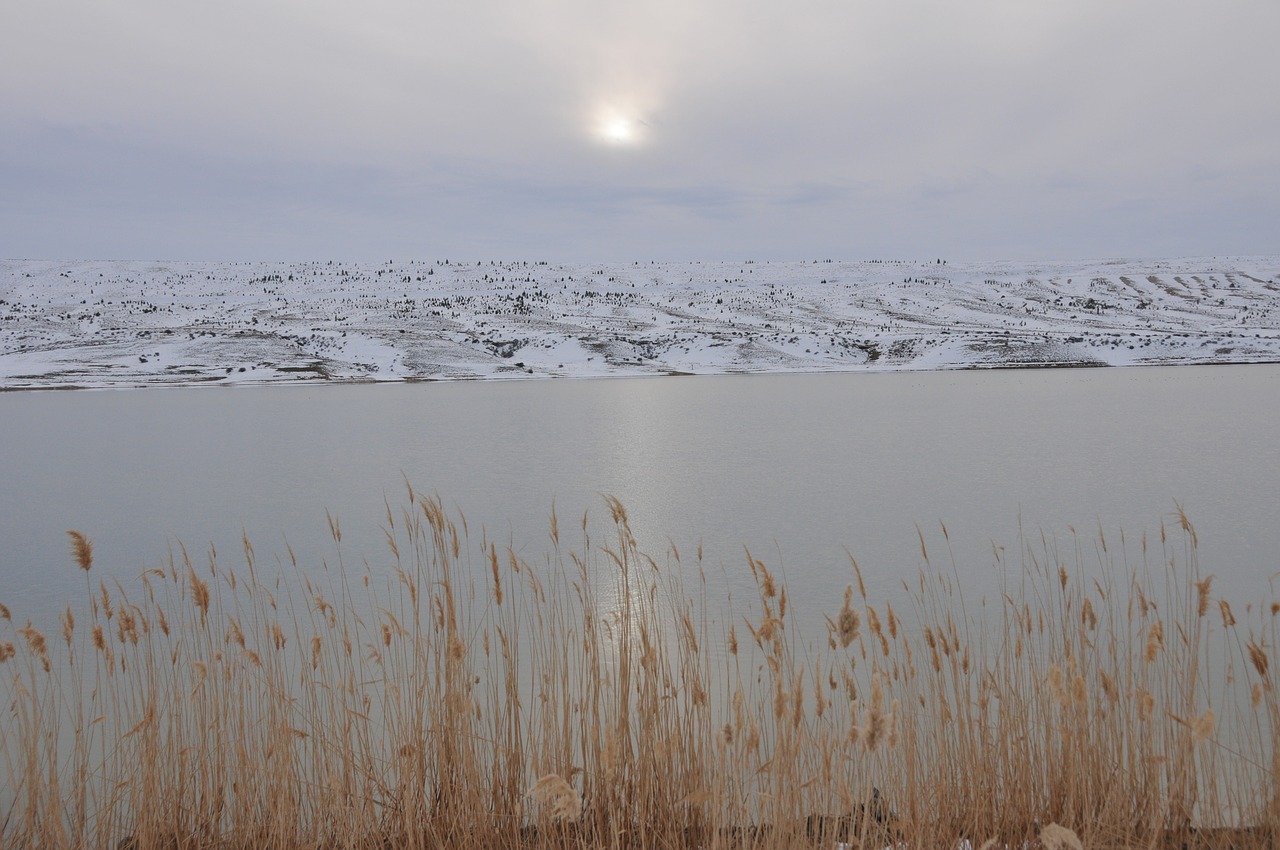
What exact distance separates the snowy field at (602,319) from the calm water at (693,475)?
11867 mm

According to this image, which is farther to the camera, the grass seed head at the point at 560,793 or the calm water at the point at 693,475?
the calm water at the point at 693,475

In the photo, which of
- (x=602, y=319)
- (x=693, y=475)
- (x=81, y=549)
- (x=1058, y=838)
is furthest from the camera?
(x=602, y=319)

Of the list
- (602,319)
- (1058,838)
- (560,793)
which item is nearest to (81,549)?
(560,793)

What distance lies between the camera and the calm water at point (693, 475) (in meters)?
7.70

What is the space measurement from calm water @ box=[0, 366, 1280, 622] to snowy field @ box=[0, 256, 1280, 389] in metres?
11.9

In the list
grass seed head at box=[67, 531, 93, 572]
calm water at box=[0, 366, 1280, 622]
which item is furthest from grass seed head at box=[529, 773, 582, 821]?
calm water at box=[0, 366, 1280, 622]

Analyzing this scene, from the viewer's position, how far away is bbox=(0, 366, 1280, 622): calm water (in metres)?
7.70

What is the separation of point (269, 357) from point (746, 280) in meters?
37.6

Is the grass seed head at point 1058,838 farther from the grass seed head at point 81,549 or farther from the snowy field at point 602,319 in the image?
the snowy field at point 602,319

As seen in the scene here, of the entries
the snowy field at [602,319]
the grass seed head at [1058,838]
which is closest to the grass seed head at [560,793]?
the grass seed head at [1058,838]

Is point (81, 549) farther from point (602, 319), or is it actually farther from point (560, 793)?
point (602, 319)

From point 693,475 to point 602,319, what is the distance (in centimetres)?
3429

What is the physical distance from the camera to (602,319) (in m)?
45.3

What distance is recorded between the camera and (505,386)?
29.0 meters
